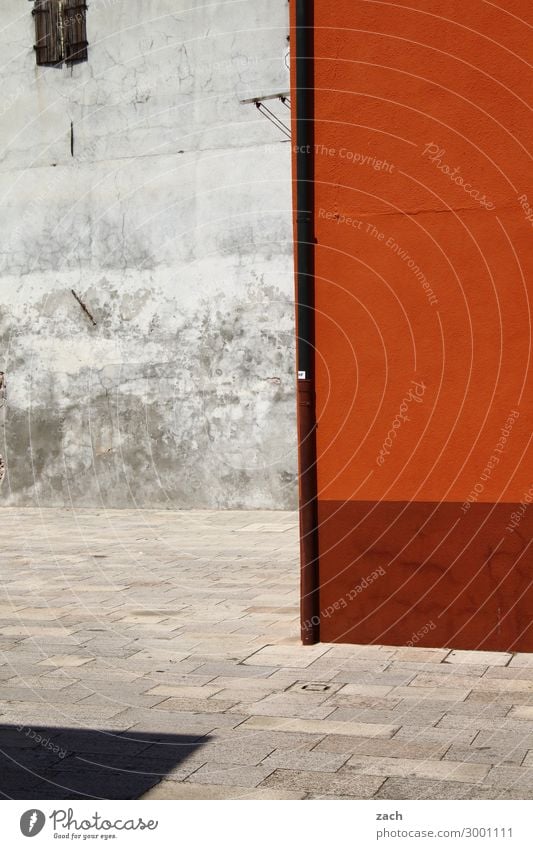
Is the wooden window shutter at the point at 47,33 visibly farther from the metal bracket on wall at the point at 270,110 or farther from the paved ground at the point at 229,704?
the paved ground at the point at 229,704

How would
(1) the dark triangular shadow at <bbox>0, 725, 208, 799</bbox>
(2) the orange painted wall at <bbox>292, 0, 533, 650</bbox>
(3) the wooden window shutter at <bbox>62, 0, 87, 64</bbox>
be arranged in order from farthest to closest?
(3) the wooden window shutter at <bbox>62, 0, 87, 64</bbox> < (2) the orange painted wall at <bbox>292, 0, 533, 650</bbox> < (1) the dark triangular shadow at <bbox>0, 725, 208, 799</bbox>

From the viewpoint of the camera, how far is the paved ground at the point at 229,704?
488cm

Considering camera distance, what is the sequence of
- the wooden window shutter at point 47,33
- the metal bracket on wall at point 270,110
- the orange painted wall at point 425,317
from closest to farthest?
the orange painted wall at point 425,317 → the metal bracket on wall at point 270,110 → the wooden window shutter at point 47,33

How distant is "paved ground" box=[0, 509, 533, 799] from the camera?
16.0 feet

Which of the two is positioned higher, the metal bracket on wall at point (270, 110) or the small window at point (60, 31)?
the small window at point (60, 31)

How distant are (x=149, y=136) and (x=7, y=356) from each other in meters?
3.70

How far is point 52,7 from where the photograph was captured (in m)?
16.1
